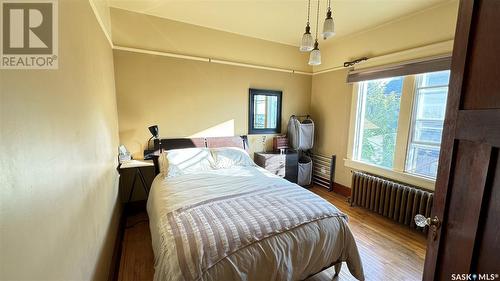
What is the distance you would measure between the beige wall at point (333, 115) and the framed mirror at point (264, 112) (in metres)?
0.77

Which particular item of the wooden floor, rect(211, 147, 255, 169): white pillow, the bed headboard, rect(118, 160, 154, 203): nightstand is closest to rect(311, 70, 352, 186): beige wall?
the wooden floor

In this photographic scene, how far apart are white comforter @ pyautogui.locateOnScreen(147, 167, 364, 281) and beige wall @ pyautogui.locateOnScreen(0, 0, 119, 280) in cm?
41

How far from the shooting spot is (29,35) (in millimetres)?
773

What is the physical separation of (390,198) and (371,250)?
0.82 metres

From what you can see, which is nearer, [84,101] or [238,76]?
[84,101]

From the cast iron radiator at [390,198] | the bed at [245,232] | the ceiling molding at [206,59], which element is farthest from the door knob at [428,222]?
the ceiling molding at [206,59]

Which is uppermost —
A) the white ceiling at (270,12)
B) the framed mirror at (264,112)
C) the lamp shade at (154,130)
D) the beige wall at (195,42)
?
the white ceiling at (270,12)

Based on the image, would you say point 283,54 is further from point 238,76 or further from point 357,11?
point 357,11

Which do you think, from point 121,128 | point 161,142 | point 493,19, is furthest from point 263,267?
point 121,128

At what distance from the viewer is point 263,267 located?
1301 mm

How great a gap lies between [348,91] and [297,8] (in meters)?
1.55

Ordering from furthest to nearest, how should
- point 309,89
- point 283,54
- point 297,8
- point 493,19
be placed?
1. point 309,89
2. point 283,54
3. point 297,8
4. point 493,19

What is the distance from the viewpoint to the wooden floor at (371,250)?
184cm

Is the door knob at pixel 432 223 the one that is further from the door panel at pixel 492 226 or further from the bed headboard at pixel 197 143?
the bed headboard at pixel 197 143
